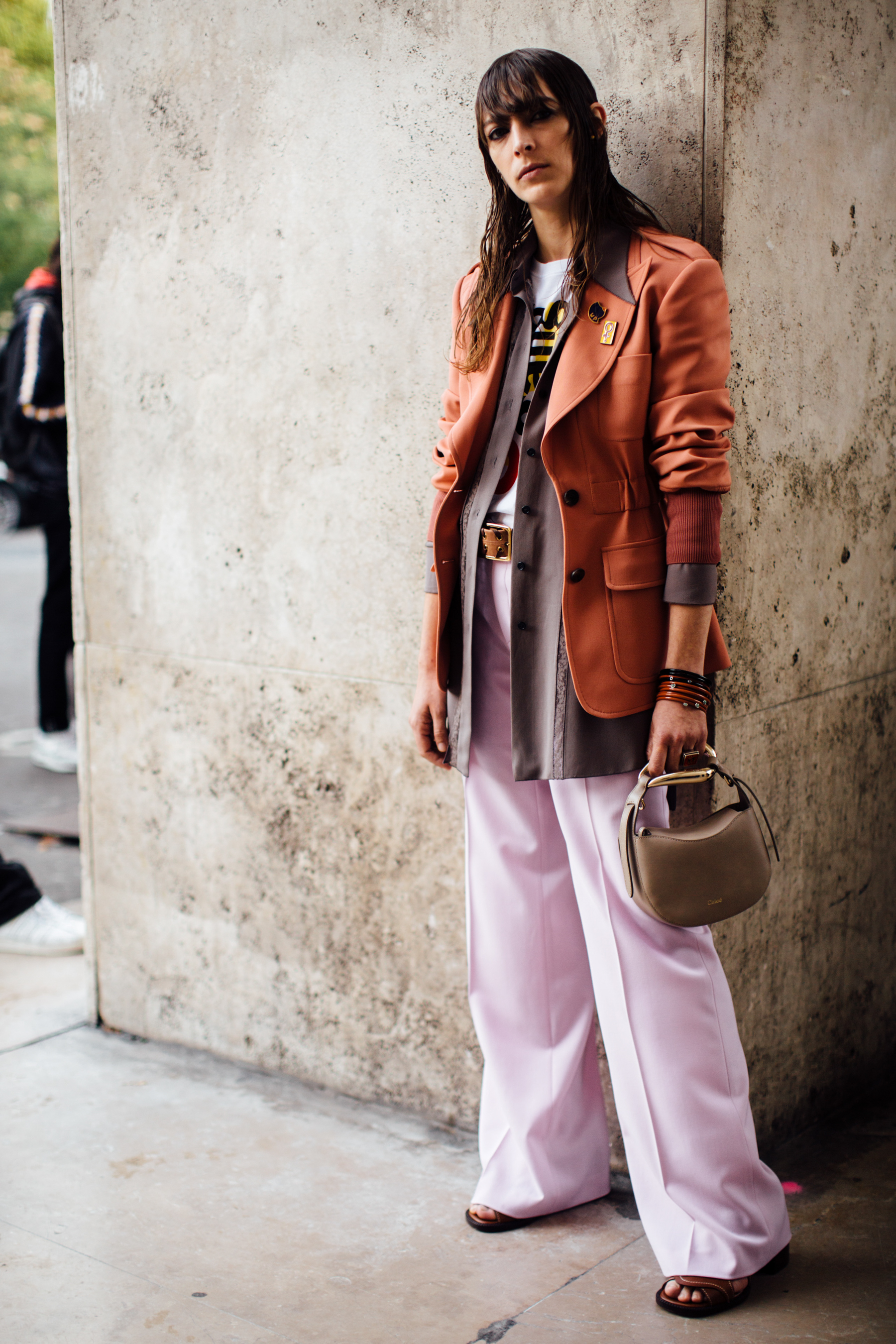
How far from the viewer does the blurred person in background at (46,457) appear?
6.21 metres

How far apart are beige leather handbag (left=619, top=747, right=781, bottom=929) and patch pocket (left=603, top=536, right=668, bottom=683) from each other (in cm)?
20

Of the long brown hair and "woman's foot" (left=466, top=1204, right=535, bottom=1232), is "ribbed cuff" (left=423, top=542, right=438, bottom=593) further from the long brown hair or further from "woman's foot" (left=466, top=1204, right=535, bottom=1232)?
"woman's foot" (left=466, top=1204, right=535, bottom=1232)

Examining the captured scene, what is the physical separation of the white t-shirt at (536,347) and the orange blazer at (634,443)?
0.32 feet

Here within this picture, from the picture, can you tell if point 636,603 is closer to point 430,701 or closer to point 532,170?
point 430,701

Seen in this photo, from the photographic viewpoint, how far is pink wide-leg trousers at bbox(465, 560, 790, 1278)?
8.00ft

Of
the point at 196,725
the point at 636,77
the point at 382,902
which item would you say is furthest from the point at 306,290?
the point at 382,902

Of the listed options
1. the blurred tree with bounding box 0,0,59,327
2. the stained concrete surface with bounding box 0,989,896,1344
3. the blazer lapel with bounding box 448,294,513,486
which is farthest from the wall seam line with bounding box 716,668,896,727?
the blurred tree with bounding box 0,0,59,327

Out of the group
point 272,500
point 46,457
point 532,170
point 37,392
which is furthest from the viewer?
point 46,457

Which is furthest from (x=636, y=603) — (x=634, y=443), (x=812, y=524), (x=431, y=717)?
(x=812, y=524)

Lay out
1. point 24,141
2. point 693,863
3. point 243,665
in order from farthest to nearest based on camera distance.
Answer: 1. point 24,141
2. point 243,665
3. point 693,863

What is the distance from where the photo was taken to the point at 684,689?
2363 mm

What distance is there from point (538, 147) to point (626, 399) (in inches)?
19.3

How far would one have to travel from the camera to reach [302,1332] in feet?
7.95

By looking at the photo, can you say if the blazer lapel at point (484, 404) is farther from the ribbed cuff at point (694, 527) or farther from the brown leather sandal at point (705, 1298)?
the brown leather sandal at point (705, 1298)
